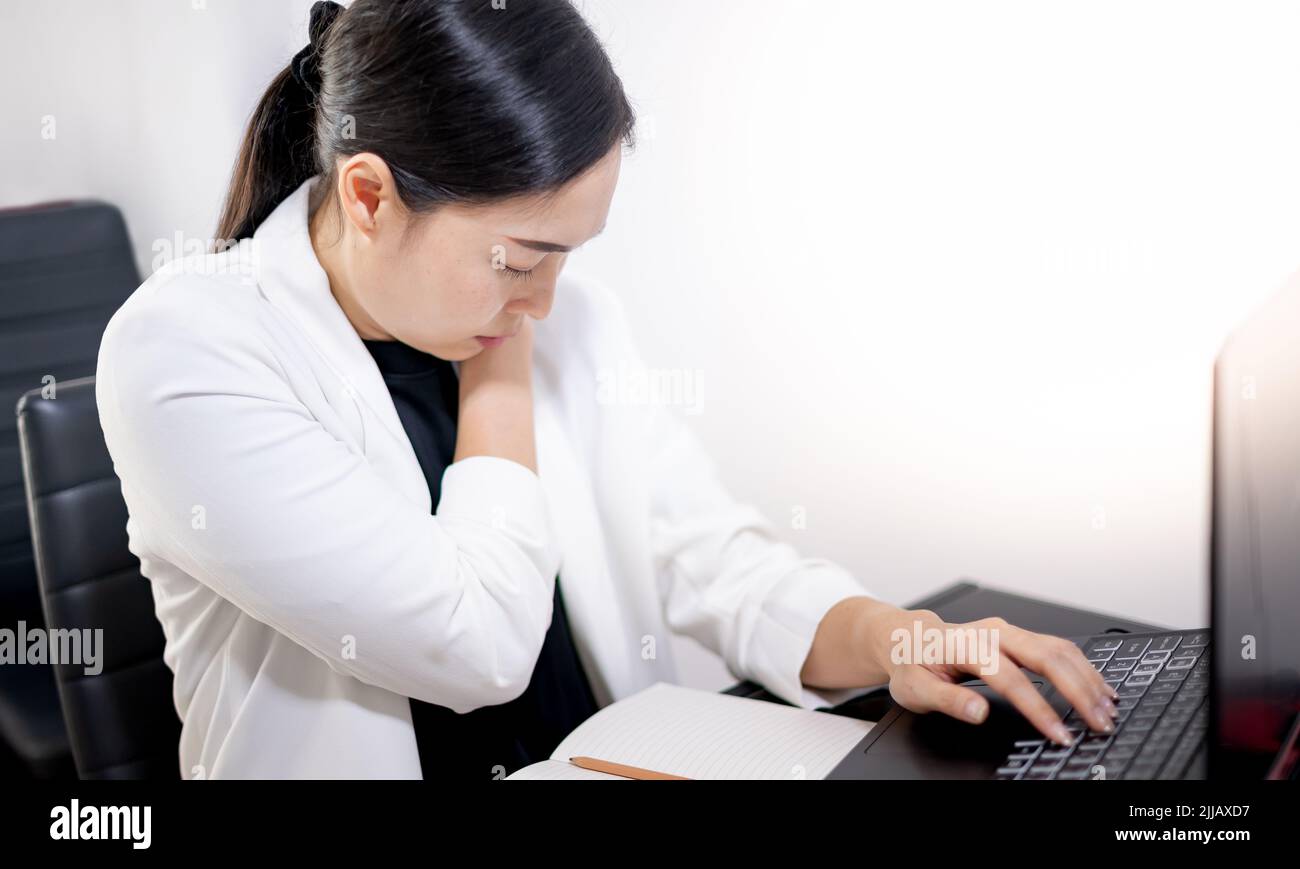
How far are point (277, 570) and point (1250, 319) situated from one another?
53 cm

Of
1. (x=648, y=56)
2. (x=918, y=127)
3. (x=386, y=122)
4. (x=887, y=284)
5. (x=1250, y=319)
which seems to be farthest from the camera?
(x=887, y=284)

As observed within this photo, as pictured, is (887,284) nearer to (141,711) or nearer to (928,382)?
(928,382)

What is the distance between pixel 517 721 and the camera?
774 mm

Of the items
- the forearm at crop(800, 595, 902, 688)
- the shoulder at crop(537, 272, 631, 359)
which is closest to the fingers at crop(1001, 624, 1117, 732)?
the forearm at crop(800, 595, 902, 688)

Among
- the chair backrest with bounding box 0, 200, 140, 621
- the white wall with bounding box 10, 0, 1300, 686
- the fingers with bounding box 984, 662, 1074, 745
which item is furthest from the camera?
the white wall with bounding box 10, 0, 1300, 686

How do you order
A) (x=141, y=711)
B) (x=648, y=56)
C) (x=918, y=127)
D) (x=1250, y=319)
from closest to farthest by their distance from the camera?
1. (x=1250, y=319)
2. (x=141, y=711)
3. (x=648, y=56)
4. (x=918, y=127)

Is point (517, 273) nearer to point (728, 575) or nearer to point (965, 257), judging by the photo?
point (728, 575)

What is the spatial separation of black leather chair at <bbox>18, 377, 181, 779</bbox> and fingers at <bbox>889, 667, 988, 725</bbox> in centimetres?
53

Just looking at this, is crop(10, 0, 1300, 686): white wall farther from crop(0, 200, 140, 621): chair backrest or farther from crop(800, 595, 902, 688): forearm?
crop(800, 595, 902, 688): forearm

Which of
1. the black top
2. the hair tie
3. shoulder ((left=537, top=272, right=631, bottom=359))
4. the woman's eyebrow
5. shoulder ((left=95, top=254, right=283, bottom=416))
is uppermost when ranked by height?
the hair tie

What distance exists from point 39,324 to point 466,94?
34 centimetres

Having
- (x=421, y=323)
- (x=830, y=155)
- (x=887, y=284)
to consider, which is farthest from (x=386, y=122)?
(x=887, y=284)

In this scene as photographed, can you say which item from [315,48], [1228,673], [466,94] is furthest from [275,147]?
[1228,673]

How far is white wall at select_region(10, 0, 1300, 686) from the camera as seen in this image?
872 mm
